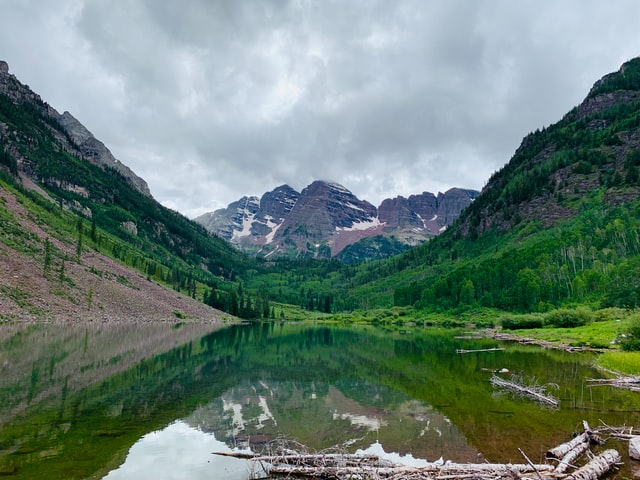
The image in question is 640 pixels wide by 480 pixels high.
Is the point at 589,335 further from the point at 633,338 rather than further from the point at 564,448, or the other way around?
the point at 564,448

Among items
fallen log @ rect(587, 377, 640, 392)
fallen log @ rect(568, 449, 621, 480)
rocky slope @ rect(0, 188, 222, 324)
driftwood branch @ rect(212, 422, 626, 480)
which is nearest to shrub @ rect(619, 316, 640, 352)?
fallen log @ rect(587, 377, 640, 392)

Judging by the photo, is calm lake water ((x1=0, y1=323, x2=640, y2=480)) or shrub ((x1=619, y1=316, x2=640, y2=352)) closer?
calm lake water ((x1=0, y1=323, x2=640, y2=480))

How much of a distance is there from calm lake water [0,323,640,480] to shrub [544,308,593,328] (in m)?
43.1

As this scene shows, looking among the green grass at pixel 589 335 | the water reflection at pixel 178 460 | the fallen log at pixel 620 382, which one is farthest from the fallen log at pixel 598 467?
the green grass at pixel 589 335

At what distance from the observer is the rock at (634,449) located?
728 inches

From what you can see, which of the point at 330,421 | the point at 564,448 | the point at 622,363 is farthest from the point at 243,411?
the point at 622,363

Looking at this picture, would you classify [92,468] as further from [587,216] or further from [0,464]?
[587,216]

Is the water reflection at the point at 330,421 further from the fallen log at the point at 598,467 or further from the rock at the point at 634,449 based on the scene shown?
the rock at the point at 634,449

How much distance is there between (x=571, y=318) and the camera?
91938mm

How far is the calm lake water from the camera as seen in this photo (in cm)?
1933

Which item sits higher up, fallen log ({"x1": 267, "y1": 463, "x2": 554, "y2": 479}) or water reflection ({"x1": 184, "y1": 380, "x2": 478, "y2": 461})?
fallen log ({"x1": 267, "y1": 463, "x2": 554, "y2": 479})

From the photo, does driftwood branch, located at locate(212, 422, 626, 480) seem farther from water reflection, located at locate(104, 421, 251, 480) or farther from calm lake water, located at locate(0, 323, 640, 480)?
calm lake water, located at locate(0, 323, 640, 480)

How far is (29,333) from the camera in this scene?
6353cm

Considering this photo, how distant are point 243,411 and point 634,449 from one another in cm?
2255
